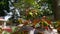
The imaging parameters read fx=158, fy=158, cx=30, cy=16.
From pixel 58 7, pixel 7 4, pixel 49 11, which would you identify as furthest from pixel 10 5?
pixel 58 7

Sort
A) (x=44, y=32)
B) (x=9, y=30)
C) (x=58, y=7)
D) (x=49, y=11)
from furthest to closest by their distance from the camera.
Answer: (x=49, y=11) → (x=58, y=7) → (x=9, y=30) → (x=44, y=32)

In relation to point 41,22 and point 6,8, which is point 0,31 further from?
point 6,8

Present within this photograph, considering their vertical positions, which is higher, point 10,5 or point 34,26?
point 10,5

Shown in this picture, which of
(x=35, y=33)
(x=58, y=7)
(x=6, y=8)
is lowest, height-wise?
(x=35, y=33)

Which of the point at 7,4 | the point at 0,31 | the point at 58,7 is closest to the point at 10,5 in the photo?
the point at 7,4

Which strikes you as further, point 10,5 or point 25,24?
point 10,5

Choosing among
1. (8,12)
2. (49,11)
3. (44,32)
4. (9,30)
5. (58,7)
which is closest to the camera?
(44,32)

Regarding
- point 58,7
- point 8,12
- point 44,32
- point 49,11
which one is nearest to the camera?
point 44,32

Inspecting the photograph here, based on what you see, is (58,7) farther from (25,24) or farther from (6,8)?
(6,8)

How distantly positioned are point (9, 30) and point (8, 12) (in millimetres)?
7427

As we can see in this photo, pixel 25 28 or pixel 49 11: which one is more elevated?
pixel 49 11

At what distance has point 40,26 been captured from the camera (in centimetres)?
133

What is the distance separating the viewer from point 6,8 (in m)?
8.98

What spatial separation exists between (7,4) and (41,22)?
7.91 metres
